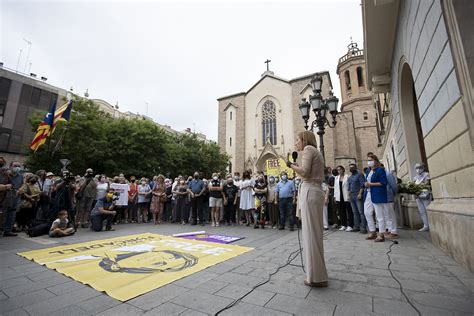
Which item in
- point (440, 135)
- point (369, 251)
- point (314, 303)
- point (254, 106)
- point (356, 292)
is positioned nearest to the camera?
point (314, 303)

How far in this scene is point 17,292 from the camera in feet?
8.41

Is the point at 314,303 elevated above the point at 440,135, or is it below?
below

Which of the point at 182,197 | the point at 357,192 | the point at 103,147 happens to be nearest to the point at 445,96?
the point at 357,192

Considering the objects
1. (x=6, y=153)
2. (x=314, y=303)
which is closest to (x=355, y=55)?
(x=314, y=303)

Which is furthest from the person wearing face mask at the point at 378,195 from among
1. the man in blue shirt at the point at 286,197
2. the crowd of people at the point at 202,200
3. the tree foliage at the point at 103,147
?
the tree foliage at the point at 103,147

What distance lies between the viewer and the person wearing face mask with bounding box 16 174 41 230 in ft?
23.3

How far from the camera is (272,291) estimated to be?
2504mm

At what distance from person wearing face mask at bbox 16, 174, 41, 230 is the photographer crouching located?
6.32ft

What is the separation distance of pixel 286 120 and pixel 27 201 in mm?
29099

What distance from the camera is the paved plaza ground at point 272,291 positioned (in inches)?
83.0

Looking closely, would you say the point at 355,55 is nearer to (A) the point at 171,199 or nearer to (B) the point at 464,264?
(A) the point at 171,199

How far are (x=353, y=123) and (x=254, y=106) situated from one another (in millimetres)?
14299

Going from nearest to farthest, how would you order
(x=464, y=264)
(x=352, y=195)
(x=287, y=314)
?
1. (x=287, y=314)
2. (x=464, y=264)
3. (x=352, y=195)

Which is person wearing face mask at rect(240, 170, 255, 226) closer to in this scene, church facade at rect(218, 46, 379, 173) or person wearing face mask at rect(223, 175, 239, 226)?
person wearing face mask at rect(223, 175, 239, 226)
